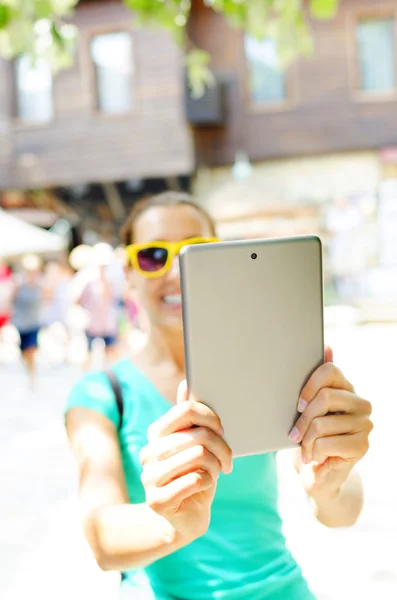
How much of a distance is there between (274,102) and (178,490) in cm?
1603

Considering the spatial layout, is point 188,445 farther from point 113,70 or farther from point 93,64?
point 93,64

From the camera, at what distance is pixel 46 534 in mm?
4316

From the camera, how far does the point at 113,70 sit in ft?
53.7

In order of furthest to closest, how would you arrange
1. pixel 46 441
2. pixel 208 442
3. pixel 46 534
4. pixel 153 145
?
pixel 153 145 < pixel 46 441 < pixel 46 534 < pixel 208 442

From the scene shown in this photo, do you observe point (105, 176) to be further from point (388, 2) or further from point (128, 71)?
point (388, 2)

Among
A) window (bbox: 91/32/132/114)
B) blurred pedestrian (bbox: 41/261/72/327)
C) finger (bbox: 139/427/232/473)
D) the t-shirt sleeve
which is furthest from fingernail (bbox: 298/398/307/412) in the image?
window (bbox: 91/32/132/114)

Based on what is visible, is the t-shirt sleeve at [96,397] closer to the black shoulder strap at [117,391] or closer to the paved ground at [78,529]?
the black shoulder strap at [117,391]

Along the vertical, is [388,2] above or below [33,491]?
above

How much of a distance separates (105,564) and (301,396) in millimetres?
561

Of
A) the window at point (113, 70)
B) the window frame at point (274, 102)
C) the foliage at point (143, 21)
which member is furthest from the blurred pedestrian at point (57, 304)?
the foliage at point (143, 21)

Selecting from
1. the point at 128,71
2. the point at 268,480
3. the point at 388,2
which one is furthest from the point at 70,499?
the point at 388,2

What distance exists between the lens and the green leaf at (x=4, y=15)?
2816 mm

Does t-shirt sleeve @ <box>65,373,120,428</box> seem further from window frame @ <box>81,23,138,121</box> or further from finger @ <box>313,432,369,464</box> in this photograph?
window frame @ <box>81,23,138,121</box>

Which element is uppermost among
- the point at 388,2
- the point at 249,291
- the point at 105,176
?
the point at 388,2
